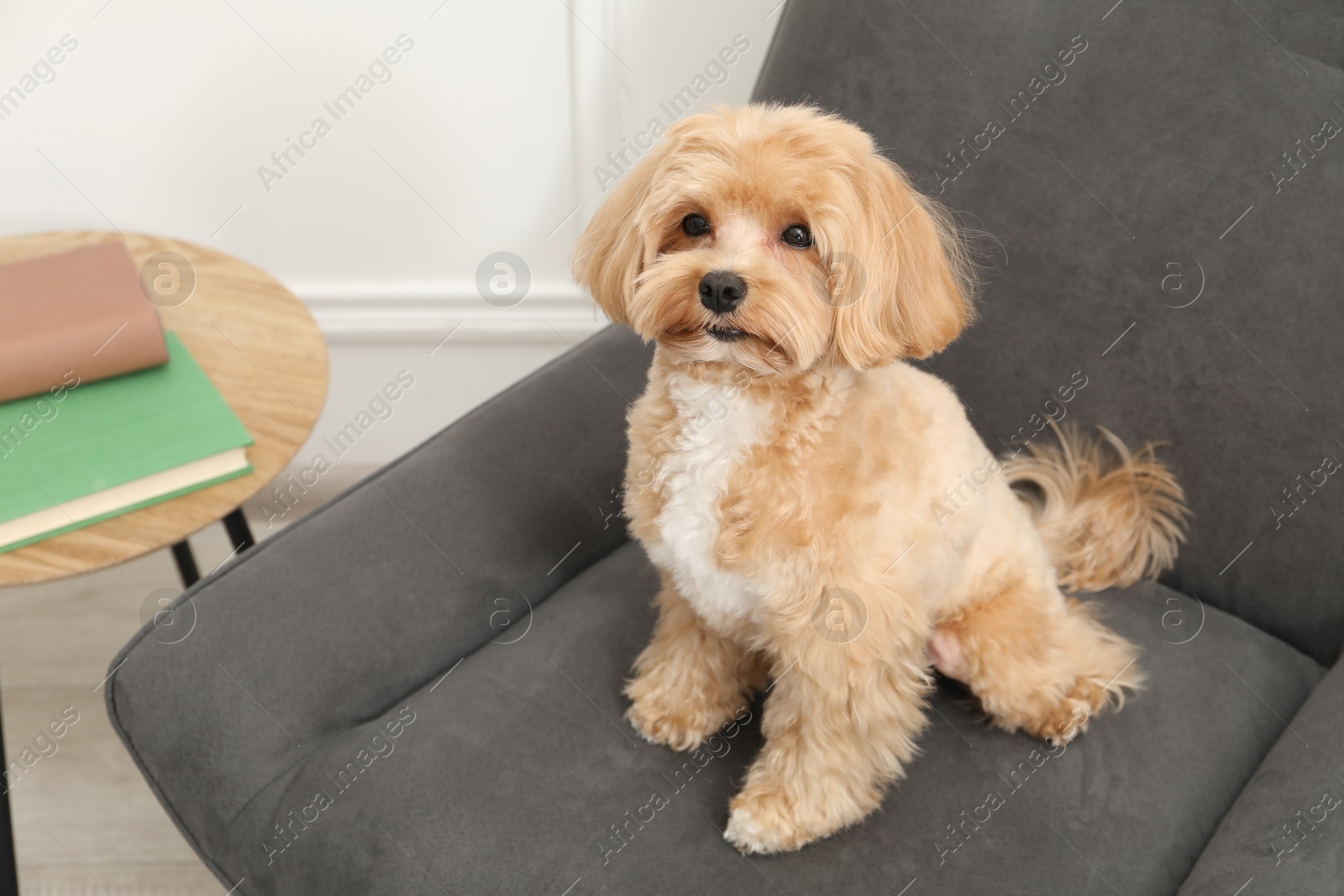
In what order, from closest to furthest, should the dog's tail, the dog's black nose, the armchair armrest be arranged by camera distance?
the dog's black nose
the armchair armrest
the dog's tail

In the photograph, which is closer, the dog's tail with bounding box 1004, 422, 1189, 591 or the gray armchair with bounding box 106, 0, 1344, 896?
the gray armchair with bounding box 106, 0, 1344, 896

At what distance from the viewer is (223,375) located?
58.9 inches

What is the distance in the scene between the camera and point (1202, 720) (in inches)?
51.0

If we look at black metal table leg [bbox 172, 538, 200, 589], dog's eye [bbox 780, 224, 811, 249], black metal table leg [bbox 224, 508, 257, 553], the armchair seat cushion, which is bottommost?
black metal table leg [bbox 172, 538, 200, 589]

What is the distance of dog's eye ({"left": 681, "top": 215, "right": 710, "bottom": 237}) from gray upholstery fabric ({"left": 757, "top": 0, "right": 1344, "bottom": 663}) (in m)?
0.59

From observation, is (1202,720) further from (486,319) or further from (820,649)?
(486,319)

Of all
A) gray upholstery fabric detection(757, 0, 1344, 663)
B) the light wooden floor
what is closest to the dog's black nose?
gray upholstery fabric detection(757, 0, 1344, 663)

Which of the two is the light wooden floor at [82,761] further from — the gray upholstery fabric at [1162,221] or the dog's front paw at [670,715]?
the gray upholstery fabric at [1162,221]

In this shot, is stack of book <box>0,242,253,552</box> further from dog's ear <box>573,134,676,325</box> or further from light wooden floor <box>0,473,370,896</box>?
dog's ear <box>573,134,676,325</box>

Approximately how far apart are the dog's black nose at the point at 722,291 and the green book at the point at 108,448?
745 mm

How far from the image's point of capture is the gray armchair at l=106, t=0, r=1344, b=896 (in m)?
1.13

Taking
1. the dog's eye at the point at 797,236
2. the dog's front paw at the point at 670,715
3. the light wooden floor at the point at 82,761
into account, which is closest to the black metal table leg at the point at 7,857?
the light wooden floor at the point at 82,761

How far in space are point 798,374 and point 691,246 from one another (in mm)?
182

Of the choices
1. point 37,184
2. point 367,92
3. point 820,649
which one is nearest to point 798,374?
point 820,649
